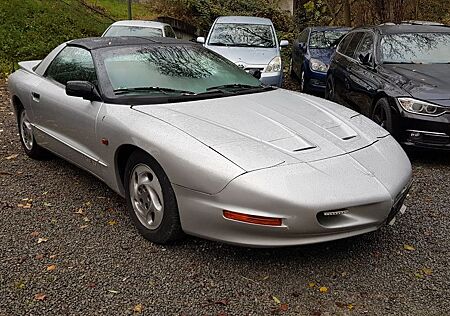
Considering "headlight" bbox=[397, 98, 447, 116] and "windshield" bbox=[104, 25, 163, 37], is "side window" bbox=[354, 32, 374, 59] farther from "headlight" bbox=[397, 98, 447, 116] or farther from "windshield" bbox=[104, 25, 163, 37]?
"windshield" bbox=[104, 25, 163, 37]

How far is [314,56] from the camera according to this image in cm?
1009

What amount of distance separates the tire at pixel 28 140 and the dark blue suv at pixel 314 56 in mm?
5668

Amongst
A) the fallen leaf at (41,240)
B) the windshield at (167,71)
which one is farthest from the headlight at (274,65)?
the fallen leaf at (41,240)

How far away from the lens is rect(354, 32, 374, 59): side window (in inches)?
273

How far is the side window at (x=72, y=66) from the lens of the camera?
4535mm

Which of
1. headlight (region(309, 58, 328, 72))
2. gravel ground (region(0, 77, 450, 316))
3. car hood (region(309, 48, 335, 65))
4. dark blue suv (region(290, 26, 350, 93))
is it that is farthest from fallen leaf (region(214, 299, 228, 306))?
car hood (region(309, 48, 335, 65))

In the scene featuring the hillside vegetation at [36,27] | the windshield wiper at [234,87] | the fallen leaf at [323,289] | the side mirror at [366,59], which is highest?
the windshield wiper at [234,87]

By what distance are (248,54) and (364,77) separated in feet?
10.7

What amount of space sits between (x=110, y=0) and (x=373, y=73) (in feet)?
71.1

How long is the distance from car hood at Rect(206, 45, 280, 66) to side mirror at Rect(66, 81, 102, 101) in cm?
518

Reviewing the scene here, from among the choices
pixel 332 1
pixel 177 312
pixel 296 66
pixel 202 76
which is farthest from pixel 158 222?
pixel 332 1

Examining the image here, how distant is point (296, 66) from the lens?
1167cm

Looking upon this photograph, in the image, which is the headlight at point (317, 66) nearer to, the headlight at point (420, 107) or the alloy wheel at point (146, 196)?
the headlight at point (420, 107)

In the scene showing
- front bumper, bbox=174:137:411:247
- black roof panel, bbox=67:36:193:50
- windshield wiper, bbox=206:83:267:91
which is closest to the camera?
front bumper, bbox=174:137:411:247
